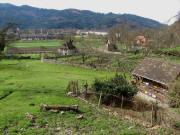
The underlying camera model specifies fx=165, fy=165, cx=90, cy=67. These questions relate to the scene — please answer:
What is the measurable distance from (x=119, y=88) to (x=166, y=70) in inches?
373

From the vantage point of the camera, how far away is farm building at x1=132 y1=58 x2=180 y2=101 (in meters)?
21.3

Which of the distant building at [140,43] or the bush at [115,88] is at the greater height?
the distant building at [140,43]

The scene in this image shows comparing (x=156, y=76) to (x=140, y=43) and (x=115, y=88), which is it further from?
(x=140, y=43)

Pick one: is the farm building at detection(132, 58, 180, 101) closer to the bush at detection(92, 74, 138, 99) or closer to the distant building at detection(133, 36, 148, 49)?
the bush at detection(92, 74, 138, 99)

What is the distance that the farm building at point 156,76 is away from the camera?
21342 millimetres

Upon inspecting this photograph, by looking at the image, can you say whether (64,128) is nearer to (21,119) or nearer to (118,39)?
(21,119)

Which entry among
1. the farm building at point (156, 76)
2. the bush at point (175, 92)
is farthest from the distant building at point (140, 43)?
the bush at point (175, 92)

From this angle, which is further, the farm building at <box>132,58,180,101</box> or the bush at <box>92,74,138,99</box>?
the farm building at <box>132,58,180,101</box>

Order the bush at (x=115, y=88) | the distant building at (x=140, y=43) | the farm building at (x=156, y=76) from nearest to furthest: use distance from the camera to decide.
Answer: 1. the bush at (x=115, y=88)
2. the farm building at (x=156, y=76)
3. the distant building at (x=140, y=43)

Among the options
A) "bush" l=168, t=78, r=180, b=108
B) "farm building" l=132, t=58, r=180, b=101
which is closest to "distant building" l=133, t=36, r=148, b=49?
"farm building" l=132, t=58, r=180, b=101

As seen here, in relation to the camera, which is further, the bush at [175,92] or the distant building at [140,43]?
the distant building at [140,43]

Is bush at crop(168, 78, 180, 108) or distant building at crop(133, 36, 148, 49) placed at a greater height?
distant building at crop(133, 36, 148, 49)

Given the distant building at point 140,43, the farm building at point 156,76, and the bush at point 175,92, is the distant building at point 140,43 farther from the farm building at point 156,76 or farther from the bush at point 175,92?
the bush at point 175,92

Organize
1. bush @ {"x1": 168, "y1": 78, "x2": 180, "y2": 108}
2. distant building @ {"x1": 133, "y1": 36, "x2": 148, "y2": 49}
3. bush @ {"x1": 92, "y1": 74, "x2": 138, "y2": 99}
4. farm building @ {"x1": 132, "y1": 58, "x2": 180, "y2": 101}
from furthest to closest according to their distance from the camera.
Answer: distant building @ {"x1": 133, "y1": 36, "x2": 148, "y2": 49}
farm building @ {"x1": 132, "y1": 58, "x2": 180, "y2": 101}
bush @ {"x1": 92, "y1": 74, "x2": 138, "y2": 99}
bush @ {"x1": 168, "y1": 78, "x2": 180, "y2": 108}
